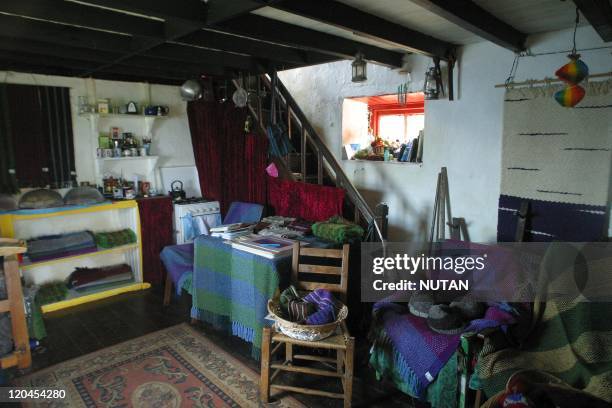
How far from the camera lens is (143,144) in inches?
185

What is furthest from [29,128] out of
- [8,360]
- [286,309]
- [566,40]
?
[566,40]

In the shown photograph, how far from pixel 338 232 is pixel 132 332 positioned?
74.2 inches

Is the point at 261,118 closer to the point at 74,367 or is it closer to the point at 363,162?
the point at 363,162

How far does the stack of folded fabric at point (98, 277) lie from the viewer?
4.09 meters

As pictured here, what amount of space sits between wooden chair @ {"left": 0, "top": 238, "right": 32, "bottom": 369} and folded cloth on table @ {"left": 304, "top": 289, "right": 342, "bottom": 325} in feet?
6.43

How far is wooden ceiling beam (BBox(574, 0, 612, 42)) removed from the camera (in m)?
2.04

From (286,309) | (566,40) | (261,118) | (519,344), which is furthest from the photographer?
(261,118)

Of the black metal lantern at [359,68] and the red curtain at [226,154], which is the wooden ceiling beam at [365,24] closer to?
the black metal lantern at [359,68]

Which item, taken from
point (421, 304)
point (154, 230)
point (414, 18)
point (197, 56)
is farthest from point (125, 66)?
point (421, 304)

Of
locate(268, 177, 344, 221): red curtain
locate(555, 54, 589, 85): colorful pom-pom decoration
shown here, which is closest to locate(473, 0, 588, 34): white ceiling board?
locate(555, 54, 589, 85): colorful pom-pom decoration

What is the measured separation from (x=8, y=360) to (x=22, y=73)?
264 centimetres

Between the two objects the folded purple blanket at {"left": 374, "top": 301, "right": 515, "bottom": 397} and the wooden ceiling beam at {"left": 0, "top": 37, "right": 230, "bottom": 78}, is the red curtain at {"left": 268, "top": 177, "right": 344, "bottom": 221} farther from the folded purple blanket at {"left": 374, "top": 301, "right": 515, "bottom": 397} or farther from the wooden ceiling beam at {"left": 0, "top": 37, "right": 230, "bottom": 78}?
the folded purple blanket at {"left": 374, "top": 301, "right": 515, "bottom": 397}

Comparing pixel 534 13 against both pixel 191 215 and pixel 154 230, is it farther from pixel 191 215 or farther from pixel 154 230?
pixel 154 230

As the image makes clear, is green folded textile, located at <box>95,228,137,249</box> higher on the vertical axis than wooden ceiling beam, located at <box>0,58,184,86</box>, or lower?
lower
